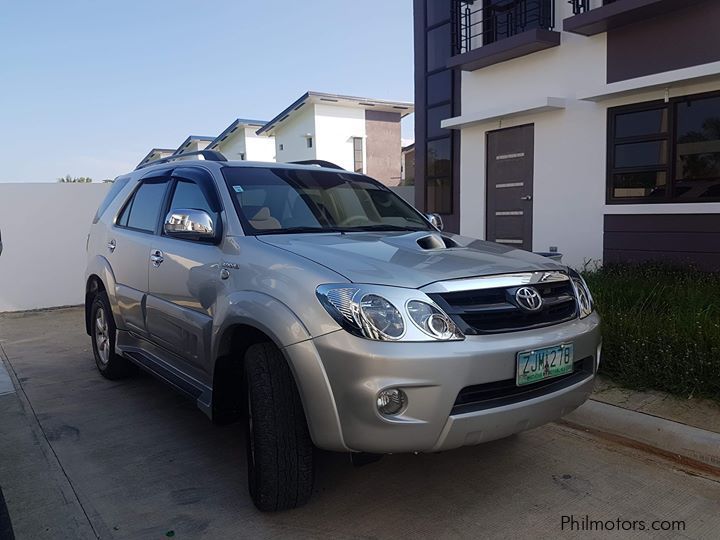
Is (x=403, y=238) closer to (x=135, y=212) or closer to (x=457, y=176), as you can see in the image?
(x=135, y=212)

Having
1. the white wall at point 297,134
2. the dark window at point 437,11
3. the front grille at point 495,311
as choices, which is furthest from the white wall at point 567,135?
the white wall at point 297,134

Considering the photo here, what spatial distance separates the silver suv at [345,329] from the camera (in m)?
2.37

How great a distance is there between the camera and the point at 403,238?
334 centimetres

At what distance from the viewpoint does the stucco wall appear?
1107 inches

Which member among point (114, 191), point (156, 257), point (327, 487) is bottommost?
point (327, 487)

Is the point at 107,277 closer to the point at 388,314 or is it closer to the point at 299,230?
the point at 299,230

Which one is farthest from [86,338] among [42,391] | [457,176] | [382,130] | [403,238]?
[382,130]

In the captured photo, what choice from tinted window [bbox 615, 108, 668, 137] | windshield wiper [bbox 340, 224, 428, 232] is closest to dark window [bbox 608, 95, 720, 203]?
tinted window [bbox 615, 108, 668, 137]

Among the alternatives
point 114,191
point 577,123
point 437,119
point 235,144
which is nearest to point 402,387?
point 114,191

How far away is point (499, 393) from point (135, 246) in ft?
9.79

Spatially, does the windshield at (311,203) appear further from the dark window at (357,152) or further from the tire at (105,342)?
the dark window at (357,152)

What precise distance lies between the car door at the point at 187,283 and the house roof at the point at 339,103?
22.8 meters

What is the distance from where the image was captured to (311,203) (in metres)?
3.68

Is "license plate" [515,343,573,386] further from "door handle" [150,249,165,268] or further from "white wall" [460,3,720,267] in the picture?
"white wall" [460,3,720,267]
